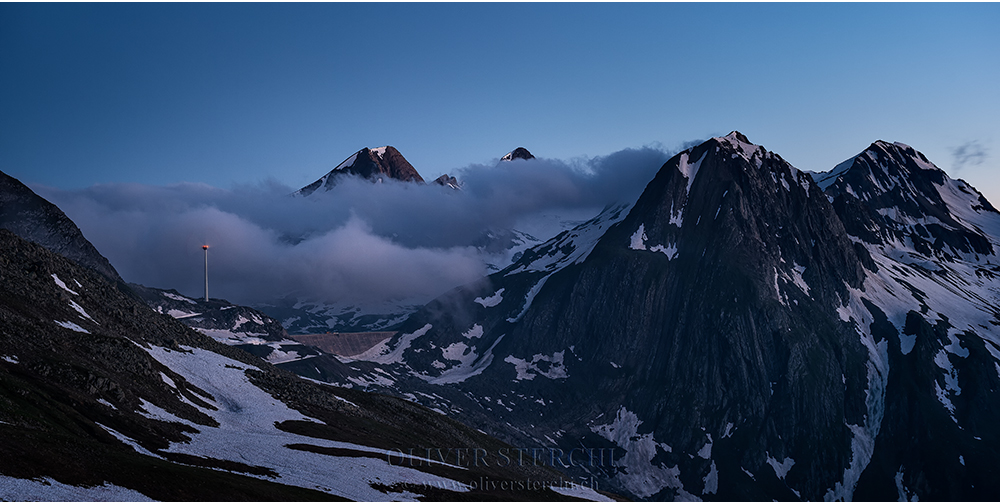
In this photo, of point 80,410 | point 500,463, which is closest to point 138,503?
point 80,410

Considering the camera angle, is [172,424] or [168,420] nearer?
[172,424]

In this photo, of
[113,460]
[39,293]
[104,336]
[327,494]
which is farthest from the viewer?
[39,293]

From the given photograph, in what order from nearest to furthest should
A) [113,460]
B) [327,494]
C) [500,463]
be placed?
[113,460] < [327,494] < [500,463]

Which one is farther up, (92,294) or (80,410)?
(92,294)

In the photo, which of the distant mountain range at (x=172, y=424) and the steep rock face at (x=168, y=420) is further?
the steep rock face at (x=168, y=420)

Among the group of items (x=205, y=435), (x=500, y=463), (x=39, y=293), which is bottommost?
(x=500, y=463)

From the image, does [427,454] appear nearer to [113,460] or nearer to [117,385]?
[117,385]

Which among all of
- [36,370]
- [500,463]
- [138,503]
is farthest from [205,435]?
[500,463]

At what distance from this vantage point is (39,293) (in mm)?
128250

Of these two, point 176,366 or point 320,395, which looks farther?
point 320,395

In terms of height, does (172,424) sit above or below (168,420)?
below

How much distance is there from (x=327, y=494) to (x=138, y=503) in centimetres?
2325

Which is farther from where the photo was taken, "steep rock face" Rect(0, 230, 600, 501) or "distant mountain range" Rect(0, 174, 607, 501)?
"steep rock face" Rect(0, 230, 600, 501)

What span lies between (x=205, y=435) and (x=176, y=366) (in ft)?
117
